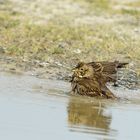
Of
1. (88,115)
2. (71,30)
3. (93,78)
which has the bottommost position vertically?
(88,115)

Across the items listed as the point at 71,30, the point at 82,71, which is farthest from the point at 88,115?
the point at 71,30

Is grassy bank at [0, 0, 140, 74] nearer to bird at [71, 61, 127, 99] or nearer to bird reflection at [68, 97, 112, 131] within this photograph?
bird at [71, 61, 127, 99]

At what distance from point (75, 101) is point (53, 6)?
10537mm

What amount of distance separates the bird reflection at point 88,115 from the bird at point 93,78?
528mm

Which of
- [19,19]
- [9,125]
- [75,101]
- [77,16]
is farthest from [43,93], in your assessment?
[77,16]

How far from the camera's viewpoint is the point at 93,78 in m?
11.0

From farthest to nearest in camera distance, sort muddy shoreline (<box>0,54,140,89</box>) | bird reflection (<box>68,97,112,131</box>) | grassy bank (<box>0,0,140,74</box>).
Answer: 1. grassy bank (<box>0,0,140,74</box>)
2. muddy shoreline (<box>0,54,140,89</box>)
3. bird reflection (<box>68,97,112,131</box>)

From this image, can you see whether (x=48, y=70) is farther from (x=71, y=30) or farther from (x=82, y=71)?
(x=71, y=30)

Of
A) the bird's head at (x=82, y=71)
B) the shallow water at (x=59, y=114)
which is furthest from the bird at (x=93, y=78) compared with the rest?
the shallow water at (x=59, y=114)

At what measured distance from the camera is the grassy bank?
1442 centimetres

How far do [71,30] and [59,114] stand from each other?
7.89m

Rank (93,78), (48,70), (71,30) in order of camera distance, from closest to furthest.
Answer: (93,78), (48,70), (71,30)

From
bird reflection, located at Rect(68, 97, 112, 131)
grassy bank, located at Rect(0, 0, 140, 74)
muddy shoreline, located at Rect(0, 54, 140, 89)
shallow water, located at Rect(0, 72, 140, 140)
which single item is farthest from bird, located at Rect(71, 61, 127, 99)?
grassy bank, located at Rect(0, 0, 140, 74)

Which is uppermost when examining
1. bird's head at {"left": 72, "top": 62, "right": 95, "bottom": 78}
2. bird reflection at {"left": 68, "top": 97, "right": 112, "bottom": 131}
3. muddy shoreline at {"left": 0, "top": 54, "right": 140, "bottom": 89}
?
bird's head at {"left": 72, "top": 62, "right": 95, "bottom": 78}
